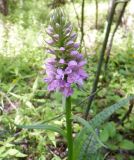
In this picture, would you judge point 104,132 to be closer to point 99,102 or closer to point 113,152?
point 113,152

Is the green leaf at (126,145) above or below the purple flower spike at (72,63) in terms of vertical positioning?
below

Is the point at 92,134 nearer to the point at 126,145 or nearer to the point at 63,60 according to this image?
the point at 126,145

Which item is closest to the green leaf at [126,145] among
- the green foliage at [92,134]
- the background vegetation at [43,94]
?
the background vegetation at [43,94]

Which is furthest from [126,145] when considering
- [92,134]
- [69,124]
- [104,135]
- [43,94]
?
[43,94]

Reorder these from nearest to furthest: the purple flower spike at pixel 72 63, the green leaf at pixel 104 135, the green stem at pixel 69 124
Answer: the purple flower spike at pixel 72 63 < the green stem at pixel 69 124 < the green leaf at pixel 104 135

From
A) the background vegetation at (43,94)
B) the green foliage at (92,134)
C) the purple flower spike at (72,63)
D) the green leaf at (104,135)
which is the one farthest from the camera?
the background vegetation at (43,94)

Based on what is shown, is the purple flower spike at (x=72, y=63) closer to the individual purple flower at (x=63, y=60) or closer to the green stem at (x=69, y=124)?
the individual purple flower at (x=63, y=60)

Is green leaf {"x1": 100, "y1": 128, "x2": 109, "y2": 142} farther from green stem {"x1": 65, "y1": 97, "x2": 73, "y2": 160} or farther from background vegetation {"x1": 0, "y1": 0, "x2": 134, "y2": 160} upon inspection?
green stem {"x1": 65, "y1": 97, "x2": 73, "y2": 160}

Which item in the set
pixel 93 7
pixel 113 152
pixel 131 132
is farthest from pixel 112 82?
pixel 93 7

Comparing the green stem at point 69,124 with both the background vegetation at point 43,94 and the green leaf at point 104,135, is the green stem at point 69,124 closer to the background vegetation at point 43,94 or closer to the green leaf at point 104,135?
the background vegetation at point 43,94

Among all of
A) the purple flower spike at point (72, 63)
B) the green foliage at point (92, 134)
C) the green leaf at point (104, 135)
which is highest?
the purple flower spike at point (72, 63)

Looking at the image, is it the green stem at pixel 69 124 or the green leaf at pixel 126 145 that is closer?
the green stem at pixel 69 124
